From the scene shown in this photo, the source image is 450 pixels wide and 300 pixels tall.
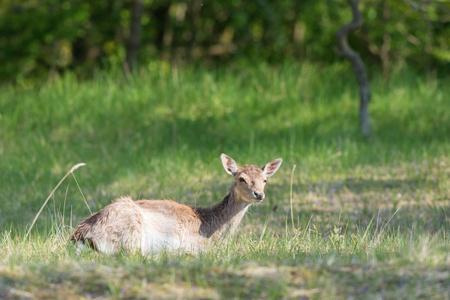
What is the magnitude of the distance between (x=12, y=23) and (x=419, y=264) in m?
16.5

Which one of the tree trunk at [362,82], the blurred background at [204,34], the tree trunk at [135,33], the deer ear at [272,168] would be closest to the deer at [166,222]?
the deer ear at [272,168]

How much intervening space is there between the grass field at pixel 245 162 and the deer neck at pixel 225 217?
28 cm

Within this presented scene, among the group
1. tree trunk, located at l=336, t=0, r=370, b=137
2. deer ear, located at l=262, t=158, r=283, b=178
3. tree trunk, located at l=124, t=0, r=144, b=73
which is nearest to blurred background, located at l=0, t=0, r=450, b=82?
tree trunk, located at l=124, t=0, r=144, b=73

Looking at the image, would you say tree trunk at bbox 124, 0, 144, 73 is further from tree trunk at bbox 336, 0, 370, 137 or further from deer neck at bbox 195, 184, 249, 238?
deer neck at bbox 195, 184, 249, 238

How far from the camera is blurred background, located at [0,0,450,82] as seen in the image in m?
18.1

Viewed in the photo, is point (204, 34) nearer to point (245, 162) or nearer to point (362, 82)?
point (362, 82)

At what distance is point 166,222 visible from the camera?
22.9 feet

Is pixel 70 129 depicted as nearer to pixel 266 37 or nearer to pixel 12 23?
pixel 12 23

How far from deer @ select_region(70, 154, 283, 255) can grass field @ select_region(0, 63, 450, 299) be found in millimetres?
259

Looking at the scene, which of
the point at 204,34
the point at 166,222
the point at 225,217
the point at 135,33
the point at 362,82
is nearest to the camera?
the point at 166,222

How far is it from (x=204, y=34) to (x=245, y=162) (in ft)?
36.2

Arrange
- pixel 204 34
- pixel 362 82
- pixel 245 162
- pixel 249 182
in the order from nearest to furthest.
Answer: pixel 249 182
pixel 245 162
pixel 362 82
pixel 204 34

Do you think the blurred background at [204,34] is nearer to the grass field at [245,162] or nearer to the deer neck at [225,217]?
the grass field at [245,162]

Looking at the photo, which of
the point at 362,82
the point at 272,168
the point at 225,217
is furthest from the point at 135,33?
the point at 225,217
